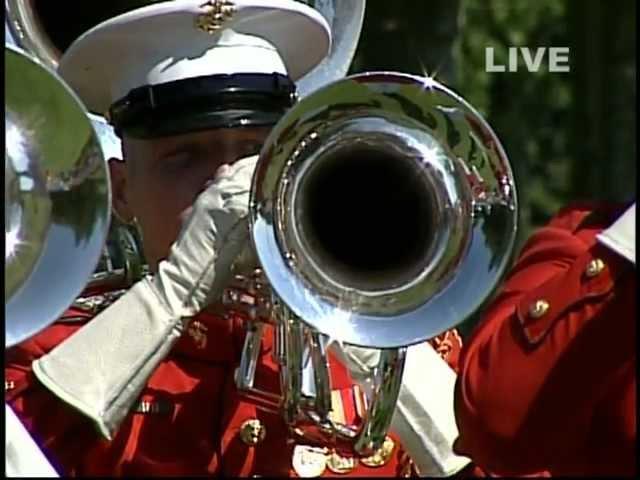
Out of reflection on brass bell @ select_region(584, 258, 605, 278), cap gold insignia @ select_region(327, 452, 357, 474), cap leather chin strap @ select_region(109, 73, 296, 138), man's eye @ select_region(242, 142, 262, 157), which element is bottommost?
cap gold insignia @ select_region(327, 452, 357, 474)

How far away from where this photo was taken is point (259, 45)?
2.82 m

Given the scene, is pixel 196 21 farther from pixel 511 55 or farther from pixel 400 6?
pixel 511 55

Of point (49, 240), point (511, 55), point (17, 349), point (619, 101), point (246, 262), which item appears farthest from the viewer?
point (619, 101)

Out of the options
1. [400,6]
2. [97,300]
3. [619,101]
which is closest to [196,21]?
[97,300]

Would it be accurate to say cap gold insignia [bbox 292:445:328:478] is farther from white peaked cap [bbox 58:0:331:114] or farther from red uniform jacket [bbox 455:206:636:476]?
red uniform jacket [bbox 455:206:636:476]

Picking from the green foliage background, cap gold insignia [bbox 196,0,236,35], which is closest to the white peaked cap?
cap gold insignia [bbox 196,0,236,35]

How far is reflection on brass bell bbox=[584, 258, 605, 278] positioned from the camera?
214 cm

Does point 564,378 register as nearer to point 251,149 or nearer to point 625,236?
point 625,236

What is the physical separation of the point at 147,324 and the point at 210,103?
32 cm

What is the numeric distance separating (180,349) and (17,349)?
199mm

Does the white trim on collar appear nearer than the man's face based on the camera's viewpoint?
Yes

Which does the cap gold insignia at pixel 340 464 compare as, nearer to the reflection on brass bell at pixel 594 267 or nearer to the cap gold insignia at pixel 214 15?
the cap gold insignia at pixel 214 15

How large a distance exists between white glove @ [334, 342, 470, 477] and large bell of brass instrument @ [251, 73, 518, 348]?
108mm

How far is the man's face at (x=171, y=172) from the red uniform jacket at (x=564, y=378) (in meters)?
0.55
